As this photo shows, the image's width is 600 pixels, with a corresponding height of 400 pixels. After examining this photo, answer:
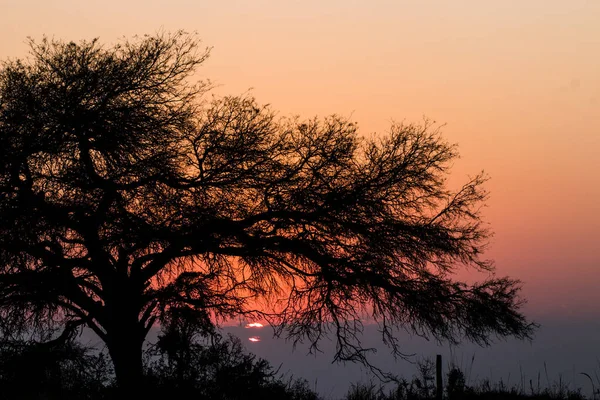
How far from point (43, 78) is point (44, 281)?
14.5 ft

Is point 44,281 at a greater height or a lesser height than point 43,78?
lesser

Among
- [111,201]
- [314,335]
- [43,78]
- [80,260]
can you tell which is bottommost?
[314,335]

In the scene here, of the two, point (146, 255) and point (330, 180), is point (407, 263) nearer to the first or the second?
point (330, 180)

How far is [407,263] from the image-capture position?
16.3 meters

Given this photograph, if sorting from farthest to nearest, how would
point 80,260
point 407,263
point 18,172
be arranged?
1. point 407,263
2. point 80,260
3. point 18,172

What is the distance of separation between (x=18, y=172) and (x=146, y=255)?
11.8 feet

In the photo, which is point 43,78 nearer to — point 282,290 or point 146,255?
point 146,255

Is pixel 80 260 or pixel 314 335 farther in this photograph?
pixel 314 335

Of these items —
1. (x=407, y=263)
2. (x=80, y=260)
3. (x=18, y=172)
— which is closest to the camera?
(x=18, y=172)

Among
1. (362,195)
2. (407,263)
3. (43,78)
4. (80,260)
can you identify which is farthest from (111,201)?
(407,263)

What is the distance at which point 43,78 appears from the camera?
560 inches

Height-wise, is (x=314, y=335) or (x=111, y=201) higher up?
(x=111, y=201)

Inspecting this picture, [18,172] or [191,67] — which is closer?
[18,172]

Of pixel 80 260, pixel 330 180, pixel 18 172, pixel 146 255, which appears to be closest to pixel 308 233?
pixel 330 180
